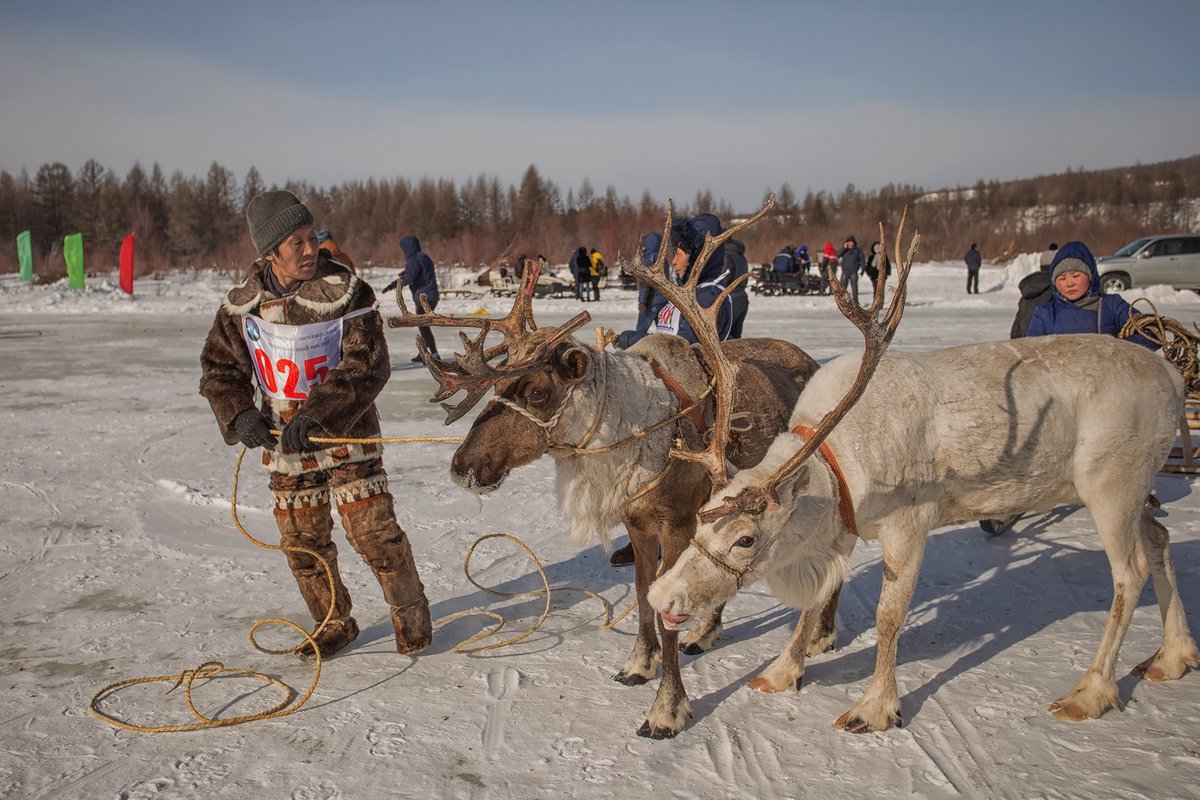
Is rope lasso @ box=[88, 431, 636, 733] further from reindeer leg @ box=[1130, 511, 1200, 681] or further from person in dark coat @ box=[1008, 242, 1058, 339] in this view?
person in dark coat @ box=[1008, 242, 1058, 339]

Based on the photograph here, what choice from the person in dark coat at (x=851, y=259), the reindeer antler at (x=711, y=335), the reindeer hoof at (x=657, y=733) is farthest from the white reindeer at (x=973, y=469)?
the person in dark coat at (x=851, y=259)

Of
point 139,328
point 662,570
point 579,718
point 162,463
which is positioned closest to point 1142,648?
point 662,570

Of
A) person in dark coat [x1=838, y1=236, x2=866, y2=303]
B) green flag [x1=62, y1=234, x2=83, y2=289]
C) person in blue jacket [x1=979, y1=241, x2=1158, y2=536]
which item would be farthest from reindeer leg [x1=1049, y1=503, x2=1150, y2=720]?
green flag [x1=62, y1=234, x2=83, y2=289]

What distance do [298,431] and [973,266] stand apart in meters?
30.6

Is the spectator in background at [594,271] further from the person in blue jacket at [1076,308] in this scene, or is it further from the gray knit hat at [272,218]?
the gray knit hat at [272,218]

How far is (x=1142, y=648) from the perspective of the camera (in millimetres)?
4316

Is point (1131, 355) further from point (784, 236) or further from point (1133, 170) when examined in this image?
point (1133, 170)

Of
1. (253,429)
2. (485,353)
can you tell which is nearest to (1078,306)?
(485,353)

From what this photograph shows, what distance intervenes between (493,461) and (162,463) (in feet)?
18.2

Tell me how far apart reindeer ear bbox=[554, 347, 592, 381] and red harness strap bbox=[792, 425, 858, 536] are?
3.24 feet

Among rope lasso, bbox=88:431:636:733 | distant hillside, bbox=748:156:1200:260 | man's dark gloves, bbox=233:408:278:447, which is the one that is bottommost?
rope lasso, bbox=88:431:636:733

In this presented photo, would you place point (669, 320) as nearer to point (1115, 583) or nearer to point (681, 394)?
point (681, 394)

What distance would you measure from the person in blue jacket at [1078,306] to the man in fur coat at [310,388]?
4.61 meters

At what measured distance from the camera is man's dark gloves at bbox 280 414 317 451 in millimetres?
3875
